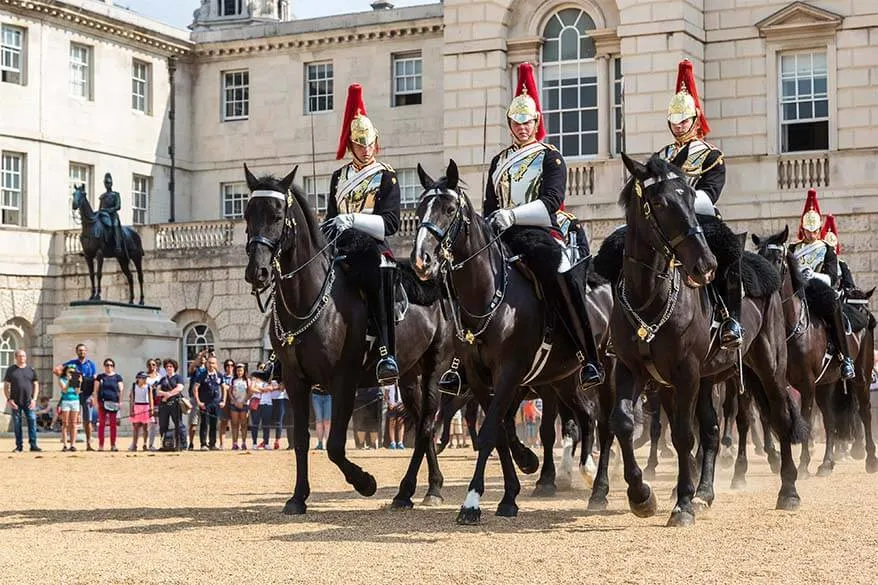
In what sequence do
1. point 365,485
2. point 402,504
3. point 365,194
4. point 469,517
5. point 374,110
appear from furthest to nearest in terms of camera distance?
point 374,110, point 365,194, point 402,504, point 365,485, point 469,517

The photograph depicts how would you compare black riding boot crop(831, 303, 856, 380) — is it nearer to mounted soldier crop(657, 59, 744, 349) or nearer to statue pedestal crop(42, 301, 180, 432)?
mounted soldier crop(657, 59, 744, 349)

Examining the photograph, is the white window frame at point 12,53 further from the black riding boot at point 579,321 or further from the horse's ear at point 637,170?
the horse's ear at point 637,170

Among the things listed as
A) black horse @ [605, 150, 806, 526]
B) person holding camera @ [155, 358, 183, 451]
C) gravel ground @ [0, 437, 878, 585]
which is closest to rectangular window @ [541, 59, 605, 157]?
person holding camera @ [155, 358, 183, 451]

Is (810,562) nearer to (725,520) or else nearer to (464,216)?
(725,520)

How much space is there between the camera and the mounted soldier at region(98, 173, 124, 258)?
37.1 m

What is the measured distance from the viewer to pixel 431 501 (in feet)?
45.1

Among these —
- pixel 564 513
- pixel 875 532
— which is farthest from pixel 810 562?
pixel 564 513

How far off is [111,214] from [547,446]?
2413 cm

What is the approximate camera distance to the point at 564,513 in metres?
12.6

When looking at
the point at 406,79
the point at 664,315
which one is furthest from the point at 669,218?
the point at 406,79

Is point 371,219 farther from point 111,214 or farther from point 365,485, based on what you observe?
point 111,214

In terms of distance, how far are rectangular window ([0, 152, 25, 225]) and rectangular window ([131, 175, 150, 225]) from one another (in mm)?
4342

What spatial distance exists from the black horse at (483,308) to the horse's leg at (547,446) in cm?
201

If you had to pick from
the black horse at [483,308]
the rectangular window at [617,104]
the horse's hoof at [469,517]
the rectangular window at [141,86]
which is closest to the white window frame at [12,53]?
the rectangular window at [141,86]
